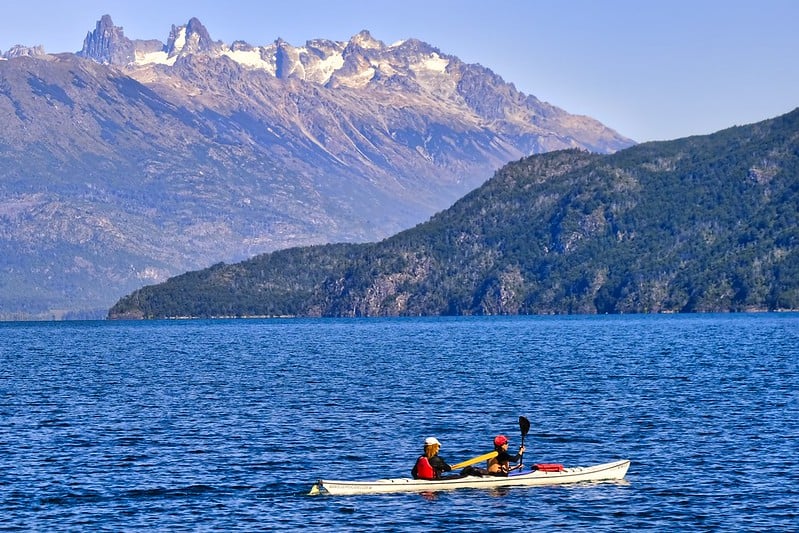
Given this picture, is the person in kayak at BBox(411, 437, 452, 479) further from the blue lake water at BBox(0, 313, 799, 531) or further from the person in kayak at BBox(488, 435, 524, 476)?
the person in kayak at BBox(488, 435, 524, 476)

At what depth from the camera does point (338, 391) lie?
140 m

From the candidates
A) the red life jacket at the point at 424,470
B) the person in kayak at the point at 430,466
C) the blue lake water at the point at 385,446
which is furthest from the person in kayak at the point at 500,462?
the red life jacket at the point at 424,470

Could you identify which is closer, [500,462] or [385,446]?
[500,462]

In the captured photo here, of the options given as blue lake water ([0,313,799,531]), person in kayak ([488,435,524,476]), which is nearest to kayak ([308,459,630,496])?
person in kayak ([488,435,524,476])

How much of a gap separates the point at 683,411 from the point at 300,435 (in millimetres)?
32583

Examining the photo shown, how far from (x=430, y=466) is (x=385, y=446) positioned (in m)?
17.6

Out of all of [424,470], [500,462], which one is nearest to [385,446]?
[500,462]

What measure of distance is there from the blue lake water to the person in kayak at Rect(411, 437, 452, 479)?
1222 mm

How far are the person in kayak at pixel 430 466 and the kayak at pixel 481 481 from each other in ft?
1.26

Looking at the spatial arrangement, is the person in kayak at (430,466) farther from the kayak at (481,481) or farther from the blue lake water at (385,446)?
the blue lake water at (385,446)

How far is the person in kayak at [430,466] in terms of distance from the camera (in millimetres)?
75375

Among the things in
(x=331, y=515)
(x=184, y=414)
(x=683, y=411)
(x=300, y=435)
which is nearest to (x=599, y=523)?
(x=331, y=515)

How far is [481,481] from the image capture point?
76188mm

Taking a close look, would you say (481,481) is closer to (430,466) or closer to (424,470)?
(430,466)
